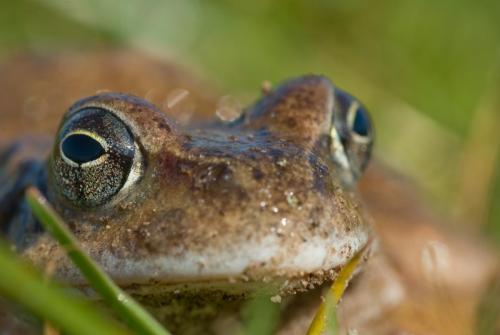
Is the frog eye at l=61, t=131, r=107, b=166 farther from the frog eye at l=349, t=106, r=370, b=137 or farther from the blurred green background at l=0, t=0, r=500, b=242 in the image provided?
the blurred green background at l=0, t=0, r=500, b=242

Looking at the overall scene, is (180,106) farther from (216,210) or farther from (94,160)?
(216,210)

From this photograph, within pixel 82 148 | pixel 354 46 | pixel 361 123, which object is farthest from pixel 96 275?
pixel 354 46

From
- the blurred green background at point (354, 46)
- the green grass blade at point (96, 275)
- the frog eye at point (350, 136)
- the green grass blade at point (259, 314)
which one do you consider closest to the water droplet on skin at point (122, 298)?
the green grass blade at point (96, 275)

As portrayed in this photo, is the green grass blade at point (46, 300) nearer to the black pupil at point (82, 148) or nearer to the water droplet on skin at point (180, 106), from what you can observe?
the black pupil at point (82, 148)

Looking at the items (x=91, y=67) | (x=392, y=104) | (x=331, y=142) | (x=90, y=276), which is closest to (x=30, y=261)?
(x=90, y=276)

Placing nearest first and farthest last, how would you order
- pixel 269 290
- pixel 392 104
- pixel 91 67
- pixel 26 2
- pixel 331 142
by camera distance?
pixel 269 290 < pixel 331 142 < pixel 91 67 < pixel 392 104 < pixel 26 2

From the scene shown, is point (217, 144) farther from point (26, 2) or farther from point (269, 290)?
point (26, 2)
